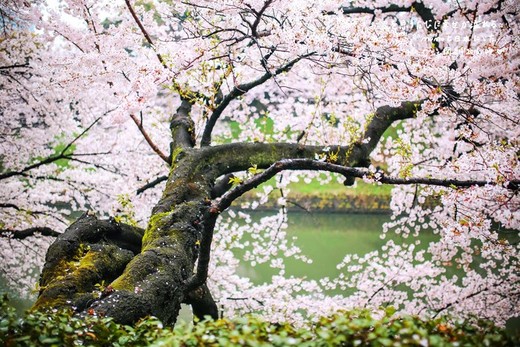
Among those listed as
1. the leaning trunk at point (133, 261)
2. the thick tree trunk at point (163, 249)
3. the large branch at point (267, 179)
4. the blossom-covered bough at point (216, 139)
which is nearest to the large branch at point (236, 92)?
the blossom-covered bough at point (216, 139)

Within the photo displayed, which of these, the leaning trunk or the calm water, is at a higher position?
the calm water

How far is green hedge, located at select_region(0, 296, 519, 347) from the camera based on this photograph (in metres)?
1.63

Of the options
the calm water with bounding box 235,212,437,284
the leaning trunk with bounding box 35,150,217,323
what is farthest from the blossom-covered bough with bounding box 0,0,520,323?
the calm water with bounding box 235,212,437,284

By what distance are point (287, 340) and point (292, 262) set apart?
1172 centimetres

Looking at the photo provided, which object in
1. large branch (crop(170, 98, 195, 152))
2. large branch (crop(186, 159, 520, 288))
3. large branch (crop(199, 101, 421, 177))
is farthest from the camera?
→ large branch (crop(170, 98, 195, 152))

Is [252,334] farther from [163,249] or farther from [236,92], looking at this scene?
[236,92]

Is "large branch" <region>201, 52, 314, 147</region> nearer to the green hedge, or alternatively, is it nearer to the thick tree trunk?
the thick tree trunk

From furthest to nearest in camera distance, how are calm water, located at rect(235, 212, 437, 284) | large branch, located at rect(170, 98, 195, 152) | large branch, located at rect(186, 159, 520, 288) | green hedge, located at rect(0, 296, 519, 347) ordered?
calm water, located at rect(235, 212, 437, 284)
large branch, located at rect(170, 98, 195, 152)
large branch, located at rect(186, 159, 520, 288)
green hedge, located at rect(0, 296, 519, 347)

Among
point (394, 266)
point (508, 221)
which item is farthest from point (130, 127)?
point (508, 221)

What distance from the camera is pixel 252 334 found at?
1742 millimetres

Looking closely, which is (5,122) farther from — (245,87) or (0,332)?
(0,332)

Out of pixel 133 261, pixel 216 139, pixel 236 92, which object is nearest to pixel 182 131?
pixel 236 92

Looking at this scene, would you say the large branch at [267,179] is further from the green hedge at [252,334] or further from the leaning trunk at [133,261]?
the green hedge at [252,334]

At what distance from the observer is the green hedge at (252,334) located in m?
1.63
